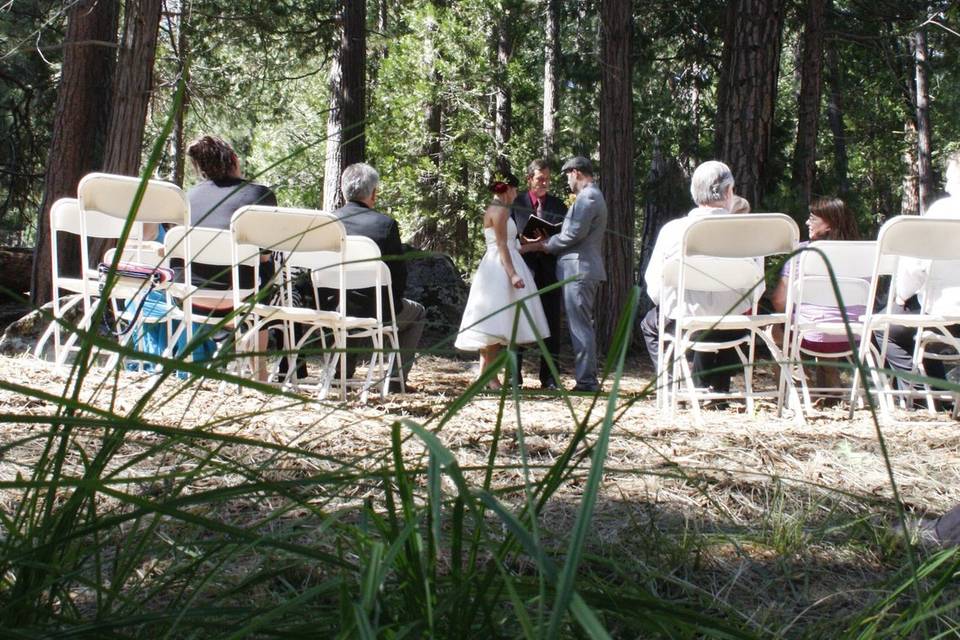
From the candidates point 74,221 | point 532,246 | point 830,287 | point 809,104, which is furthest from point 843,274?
point 809,104

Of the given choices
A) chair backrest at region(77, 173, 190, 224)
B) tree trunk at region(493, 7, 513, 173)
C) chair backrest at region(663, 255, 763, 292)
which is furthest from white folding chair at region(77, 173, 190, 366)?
tree trunk at region(493, 7, 513, 173)

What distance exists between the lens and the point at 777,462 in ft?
11.9

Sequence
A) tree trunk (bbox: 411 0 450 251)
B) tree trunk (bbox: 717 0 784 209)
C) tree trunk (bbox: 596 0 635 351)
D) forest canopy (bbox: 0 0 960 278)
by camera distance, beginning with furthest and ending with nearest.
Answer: tree trunk (bbox: 411 0 450 251)
tree trunk (bbox: 596 0 635 351)
forest canopy (bbox: 0 0 960 278)
tree trunk (bbox: 717 0 784 209)

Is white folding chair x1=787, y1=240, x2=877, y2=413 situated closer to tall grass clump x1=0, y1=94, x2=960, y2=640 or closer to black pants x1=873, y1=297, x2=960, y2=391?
black pants x1=873, y1=297, x2=960, y2=391

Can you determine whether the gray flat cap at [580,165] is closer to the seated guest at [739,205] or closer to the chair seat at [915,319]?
the seated guest at [739,205]

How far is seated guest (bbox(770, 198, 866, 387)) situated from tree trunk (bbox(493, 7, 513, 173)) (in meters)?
16.0

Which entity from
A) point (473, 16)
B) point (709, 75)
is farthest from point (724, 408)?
point (473, 16)

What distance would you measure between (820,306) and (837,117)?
20.2m

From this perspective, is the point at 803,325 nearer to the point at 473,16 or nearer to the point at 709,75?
the point at 709,75

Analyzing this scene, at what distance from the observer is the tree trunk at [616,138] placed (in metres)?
11.2

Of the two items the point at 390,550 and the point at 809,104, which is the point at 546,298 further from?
the point at 809,104

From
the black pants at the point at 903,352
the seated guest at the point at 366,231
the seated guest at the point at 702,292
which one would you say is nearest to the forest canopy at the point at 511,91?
the seated guest at the point at 366,231

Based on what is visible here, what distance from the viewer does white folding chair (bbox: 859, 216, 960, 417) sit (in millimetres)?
4797

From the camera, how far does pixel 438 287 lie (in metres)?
11.2
